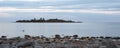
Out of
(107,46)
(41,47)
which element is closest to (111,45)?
(107,46)

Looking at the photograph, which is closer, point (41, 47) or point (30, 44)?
point (41, 47)

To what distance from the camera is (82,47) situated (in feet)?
71.2

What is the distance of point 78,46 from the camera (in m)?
22.0

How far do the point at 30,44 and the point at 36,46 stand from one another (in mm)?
1570

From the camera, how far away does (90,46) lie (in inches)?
893

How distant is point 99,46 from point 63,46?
2128 mm

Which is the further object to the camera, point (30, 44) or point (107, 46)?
point (30, 44)

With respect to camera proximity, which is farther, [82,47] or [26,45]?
[26,45]

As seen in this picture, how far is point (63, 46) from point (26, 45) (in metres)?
2.38

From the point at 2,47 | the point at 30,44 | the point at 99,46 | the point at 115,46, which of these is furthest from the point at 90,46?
the point at 2,47

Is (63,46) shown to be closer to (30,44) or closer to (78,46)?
(78,46)

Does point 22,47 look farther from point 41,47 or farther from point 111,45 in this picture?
point 111,45

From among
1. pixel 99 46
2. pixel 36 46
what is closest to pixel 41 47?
pixel 36 46

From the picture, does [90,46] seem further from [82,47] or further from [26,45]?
[26,45]
